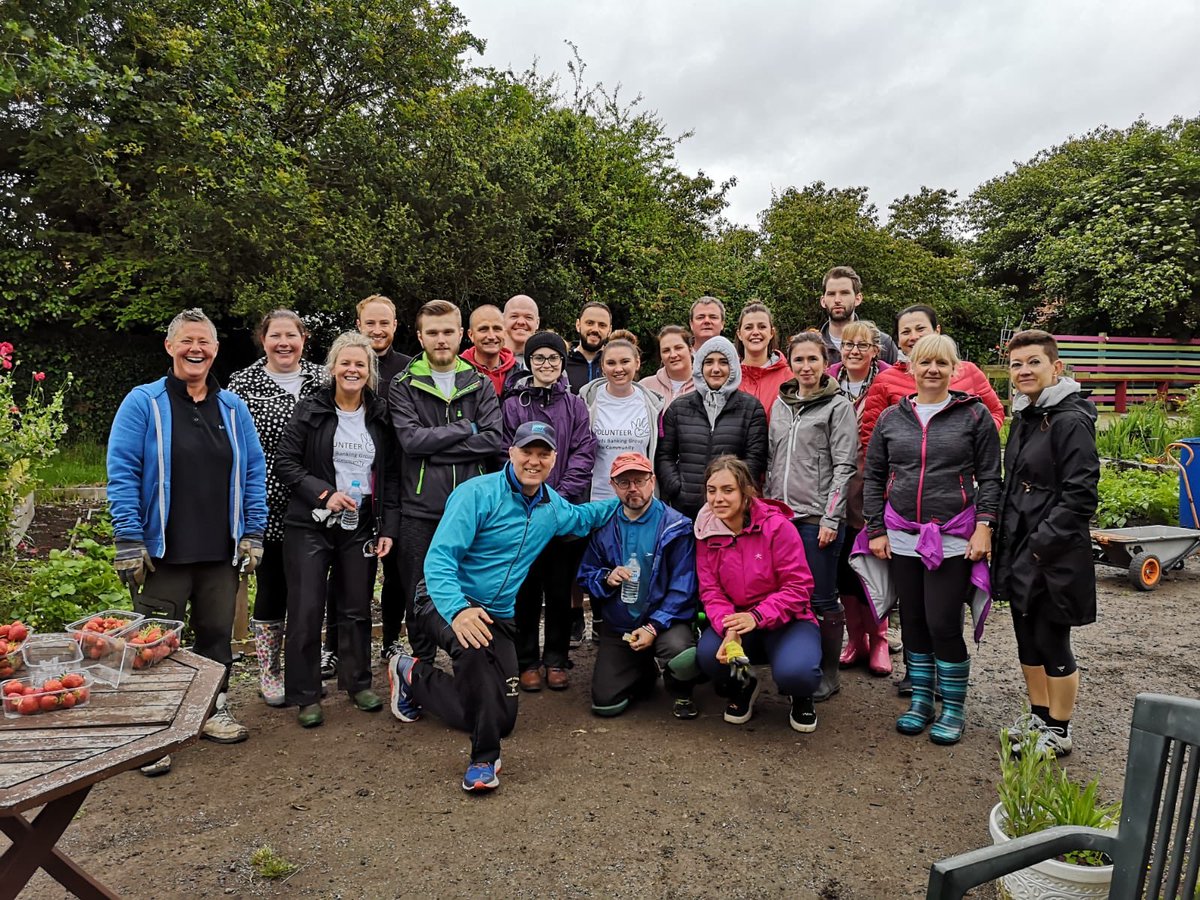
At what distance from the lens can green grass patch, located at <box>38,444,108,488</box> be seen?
32.2 feet

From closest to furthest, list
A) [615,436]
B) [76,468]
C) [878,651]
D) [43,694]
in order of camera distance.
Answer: [43,694] → [615,436] → [878,651] → [76,468]

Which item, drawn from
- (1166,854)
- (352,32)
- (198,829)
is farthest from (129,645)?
(352,32)

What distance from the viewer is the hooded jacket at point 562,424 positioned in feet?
15.4

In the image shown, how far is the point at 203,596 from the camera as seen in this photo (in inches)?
155

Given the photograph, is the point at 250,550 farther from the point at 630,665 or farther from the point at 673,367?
the point at 673,367

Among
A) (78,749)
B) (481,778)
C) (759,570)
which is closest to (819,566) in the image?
(759,570)

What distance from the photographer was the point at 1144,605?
655 centimetres

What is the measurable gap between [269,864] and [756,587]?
2.54 metres

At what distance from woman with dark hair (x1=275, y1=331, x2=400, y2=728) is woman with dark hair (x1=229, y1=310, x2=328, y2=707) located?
178mm

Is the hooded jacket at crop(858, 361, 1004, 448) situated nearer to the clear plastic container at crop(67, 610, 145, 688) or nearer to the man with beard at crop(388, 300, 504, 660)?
the man with beard at crop(388, 300, 504, 660)

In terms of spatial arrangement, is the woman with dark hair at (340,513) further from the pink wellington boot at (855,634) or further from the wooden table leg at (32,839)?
the pink wellington boot at (855,634)

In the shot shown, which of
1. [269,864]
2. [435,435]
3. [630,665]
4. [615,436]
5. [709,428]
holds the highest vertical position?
[709,428]

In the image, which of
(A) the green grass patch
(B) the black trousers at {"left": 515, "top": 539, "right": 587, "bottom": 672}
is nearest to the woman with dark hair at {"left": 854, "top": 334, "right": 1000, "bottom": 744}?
(B) the black trousers at {"left": 515, "top": 539, "right": 587, "bottom": 672}

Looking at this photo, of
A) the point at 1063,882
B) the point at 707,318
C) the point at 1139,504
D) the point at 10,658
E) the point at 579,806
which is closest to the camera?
the point at 1063,882
